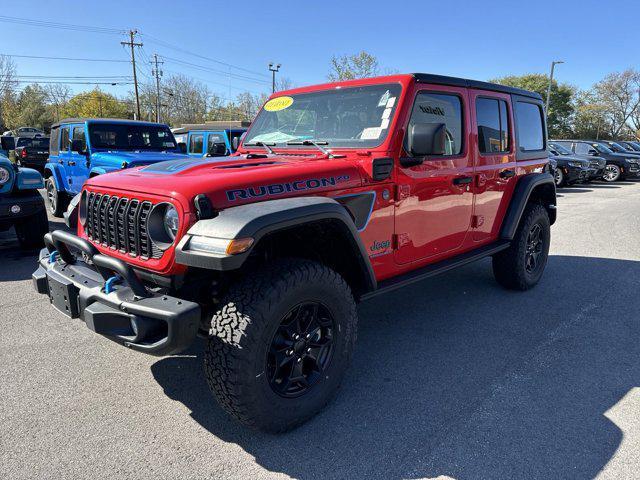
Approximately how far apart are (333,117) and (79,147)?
6132 millimetres

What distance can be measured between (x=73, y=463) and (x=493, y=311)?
3486 millimetres

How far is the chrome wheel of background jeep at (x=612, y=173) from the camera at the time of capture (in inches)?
758

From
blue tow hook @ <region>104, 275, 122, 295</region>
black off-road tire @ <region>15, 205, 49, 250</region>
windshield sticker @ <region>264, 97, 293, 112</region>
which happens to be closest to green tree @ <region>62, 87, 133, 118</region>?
black off-road tire @ <region>15, 205, 49, 250</region>

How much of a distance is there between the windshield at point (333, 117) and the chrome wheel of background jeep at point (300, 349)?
1229 millimetres

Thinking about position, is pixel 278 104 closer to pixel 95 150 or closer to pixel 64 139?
pixel 95 150

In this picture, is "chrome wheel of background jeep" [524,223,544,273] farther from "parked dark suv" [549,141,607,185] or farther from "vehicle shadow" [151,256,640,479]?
"parked dark suv" [549,141,607,185]

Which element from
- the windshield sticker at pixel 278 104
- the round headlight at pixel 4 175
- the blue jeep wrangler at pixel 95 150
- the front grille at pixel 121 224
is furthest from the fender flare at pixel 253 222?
the blue jeep wrangler at pixel 95 150

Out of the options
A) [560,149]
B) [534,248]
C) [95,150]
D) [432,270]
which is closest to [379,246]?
[432,270]

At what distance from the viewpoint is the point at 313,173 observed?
265 cm

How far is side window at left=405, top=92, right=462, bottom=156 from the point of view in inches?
128

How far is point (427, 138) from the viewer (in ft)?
9.50

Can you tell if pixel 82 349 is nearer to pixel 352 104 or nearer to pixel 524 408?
pixel 352 104

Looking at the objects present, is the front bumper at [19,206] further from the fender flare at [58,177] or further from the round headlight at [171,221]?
the round headlight at [171,221]

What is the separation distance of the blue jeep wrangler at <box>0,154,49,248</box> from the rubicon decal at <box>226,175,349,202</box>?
4598 millimetres
